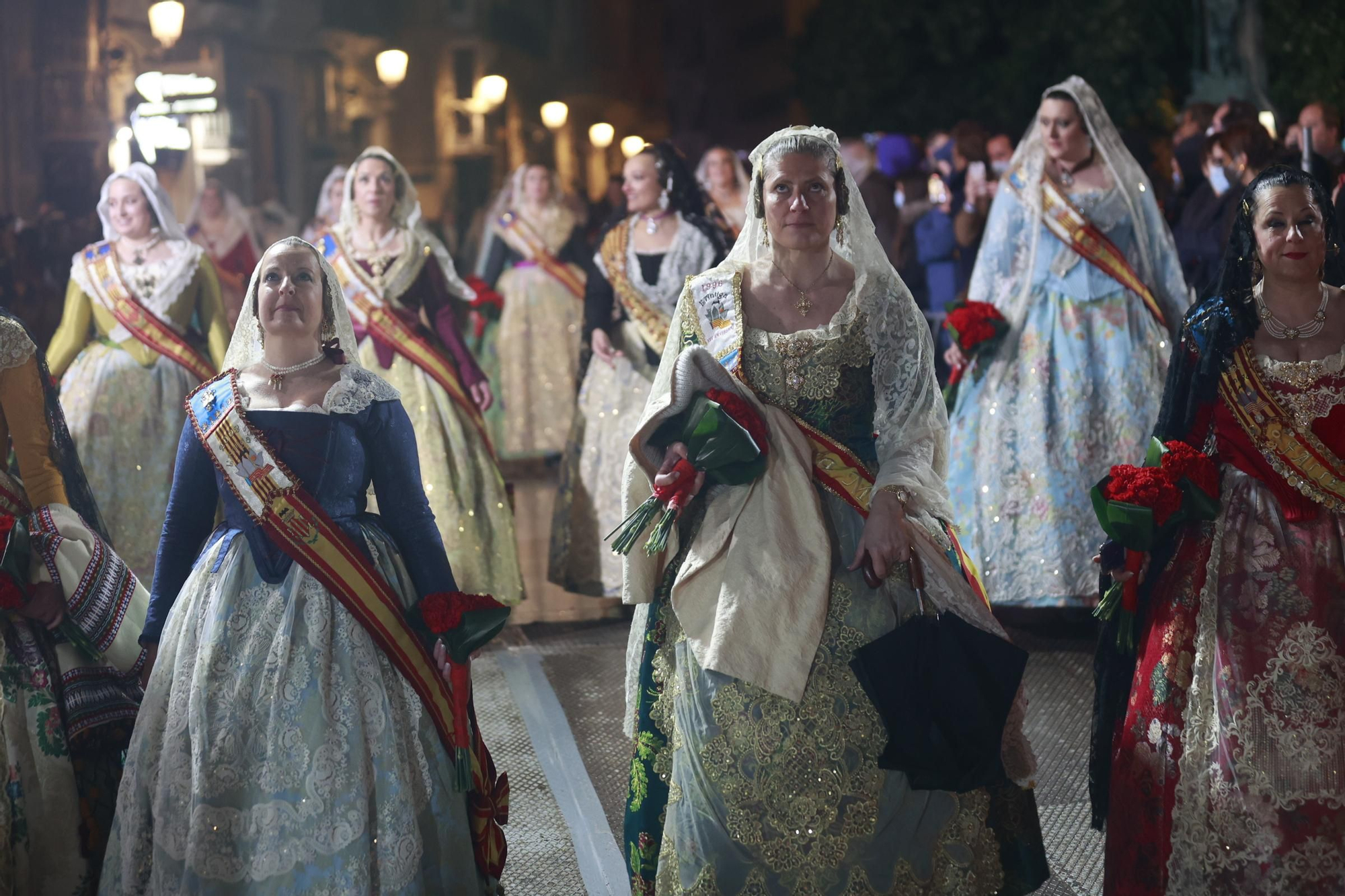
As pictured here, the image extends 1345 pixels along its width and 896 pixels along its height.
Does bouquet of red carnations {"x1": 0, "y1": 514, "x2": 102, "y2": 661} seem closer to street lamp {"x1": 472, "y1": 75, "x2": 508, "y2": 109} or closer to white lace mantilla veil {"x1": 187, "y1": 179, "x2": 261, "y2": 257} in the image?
white lace mantilla veil {"x1": 187, "y1": 179, "x2": 261, "y2": 257}

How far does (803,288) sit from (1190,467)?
915 millimetres

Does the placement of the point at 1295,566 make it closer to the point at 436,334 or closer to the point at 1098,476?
the point at 1098,476

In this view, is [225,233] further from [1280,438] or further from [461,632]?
[1280,438]

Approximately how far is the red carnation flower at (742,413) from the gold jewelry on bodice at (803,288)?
0.91ft

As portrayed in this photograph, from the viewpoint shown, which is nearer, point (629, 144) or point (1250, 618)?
point (1250, 618)

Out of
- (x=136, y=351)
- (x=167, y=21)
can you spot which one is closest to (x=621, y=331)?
(x=136, y=351)

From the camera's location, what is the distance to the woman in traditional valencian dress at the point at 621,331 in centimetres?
651

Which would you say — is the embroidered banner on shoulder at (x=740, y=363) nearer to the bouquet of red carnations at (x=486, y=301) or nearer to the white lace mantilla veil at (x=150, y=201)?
the white lace mantilla veil at (x=150, y=201)

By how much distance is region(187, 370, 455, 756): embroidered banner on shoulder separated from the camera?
3314 mm

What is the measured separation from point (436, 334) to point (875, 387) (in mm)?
3256

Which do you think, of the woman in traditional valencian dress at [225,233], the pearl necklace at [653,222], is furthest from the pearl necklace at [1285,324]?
the woman in traditional valencian dress at [225,233]

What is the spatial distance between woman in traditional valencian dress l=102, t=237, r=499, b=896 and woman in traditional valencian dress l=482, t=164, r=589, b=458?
263 inches

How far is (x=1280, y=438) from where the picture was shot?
3316mm

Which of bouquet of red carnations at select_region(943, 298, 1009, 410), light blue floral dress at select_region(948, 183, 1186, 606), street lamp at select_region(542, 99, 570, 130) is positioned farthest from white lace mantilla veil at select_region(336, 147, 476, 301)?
street lamp at select_region(542, 99, 570, 130)
